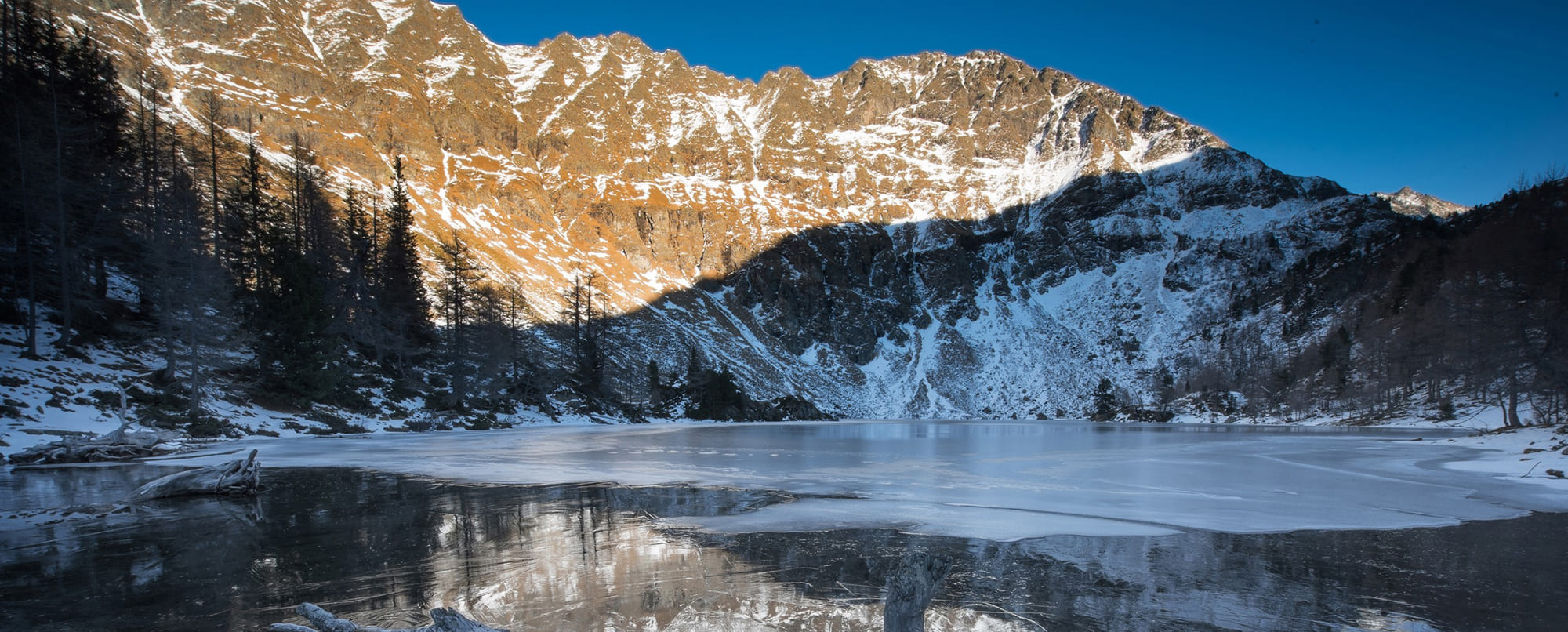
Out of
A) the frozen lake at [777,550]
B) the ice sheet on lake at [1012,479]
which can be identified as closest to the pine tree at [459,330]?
the ice sheet on lake at [1012,479]

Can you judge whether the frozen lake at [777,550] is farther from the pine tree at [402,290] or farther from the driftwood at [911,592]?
the pine tree at [402,290]

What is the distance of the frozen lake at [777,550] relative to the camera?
5.92 m

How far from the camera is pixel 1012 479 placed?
57.0 feet

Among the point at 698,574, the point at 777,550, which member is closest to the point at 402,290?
the point at 777,550

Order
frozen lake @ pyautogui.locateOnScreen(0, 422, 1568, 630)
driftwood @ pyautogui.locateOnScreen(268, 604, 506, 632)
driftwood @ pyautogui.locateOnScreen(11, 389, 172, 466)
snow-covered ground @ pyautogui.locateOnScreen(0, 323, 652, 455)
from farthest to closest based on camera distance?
snow-covered ground @ pyautogui.locateOnScreen(0, 323, 652, 455) → driftwood @ pyautogui.locateOnScreen(11, 389, 172, 466) → frozen lake @ pyautogui.locateOnScreen(0, 422, 1568, 630) → driftwood @ pyautogui.locateOnScreen(268, 604, 506, 632)

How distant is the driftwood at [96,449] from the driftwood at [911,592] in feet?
73.4

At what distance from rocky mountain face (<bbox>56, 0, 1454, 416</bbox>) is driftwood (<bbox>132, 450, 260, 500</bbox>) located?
67634 millimetres

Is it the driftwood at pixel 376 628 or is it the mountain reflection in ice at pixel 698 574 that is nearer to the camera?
the driftwood at pixel 376 628

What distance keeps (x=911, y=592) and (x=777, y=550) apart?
15.0 feet

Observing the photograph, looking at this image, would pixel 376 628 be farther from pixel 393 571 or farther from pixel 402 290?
pixel 402 290

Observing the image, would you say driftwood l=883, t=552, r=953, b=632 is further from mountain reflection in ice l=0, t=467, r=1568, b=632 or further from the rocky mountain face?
the rocky mountain face

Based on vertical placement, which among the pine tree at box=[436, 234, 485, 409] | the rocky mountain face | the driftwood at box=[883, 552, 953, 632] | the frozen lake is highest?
the rocky mountain face

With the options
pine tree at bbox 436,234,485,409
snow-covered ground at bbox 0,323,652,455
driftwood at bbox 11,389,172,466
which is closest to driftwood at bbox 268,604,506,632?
driftwood at bbox 11,389,172,466

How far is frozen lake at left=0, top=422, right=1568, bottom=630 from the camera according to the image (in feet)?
19.4
